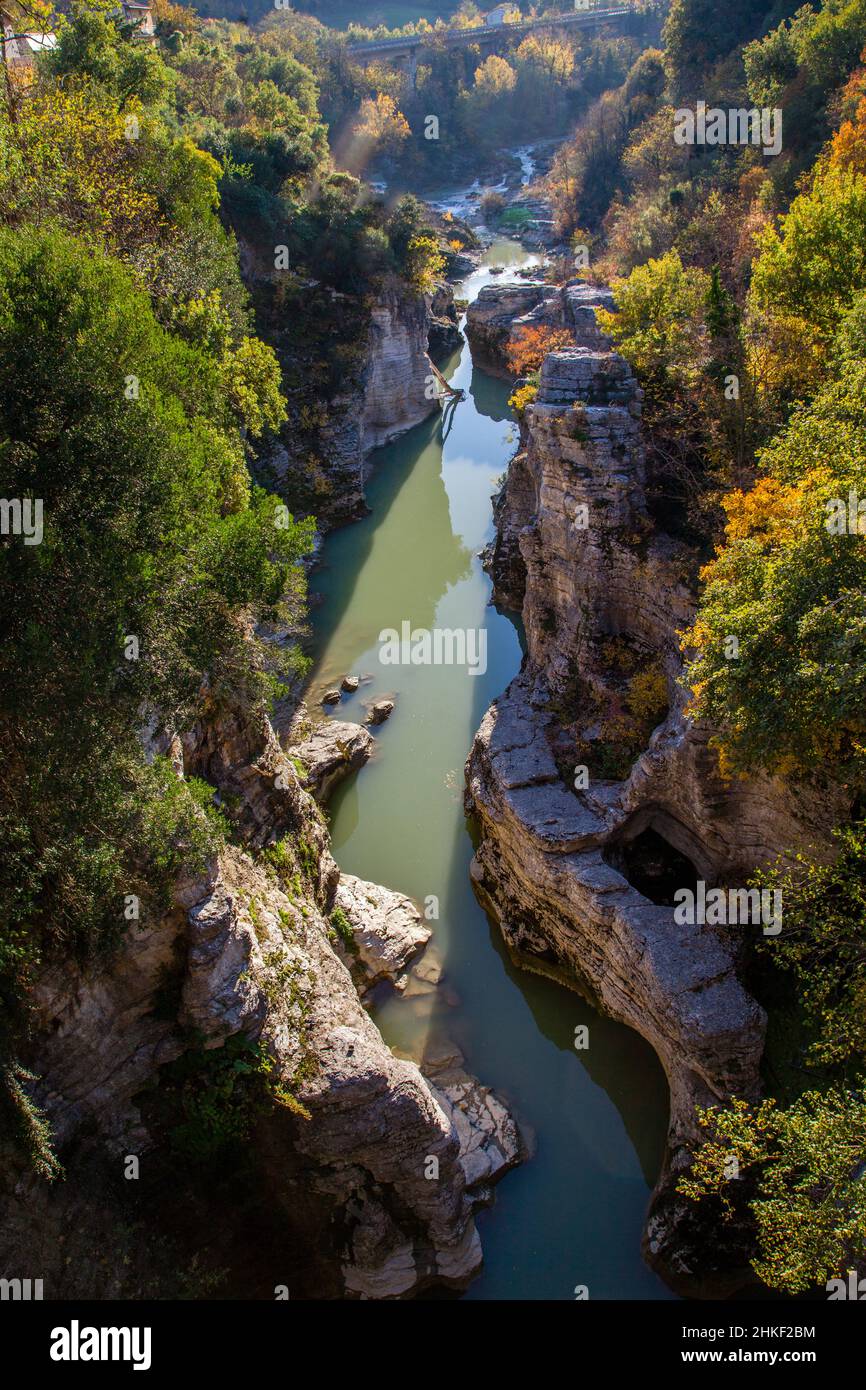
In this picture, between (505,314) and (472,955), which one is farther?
(505,314)

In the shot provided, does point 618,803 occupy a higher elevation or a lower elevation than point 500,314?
lower

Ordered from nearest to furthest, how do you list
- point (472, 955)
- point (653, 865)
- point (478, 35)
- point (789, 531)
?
point (789, 531) → point (653, 865) → point (472, 955) → point (478, 35)

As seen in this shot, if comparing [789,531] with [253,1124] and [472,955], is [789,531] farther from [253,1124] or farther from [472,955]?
[253,1124]

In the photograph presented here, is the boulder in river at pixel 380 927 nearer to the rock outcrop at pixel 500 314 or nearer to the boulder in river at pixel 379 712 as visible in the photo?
the boulder in river at pixel 379 712

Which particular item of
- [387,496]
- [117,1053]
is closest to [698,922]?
[117,1053]

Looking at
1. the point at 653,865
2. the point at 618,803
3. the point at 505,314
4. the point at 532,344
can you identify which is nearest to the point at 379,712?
the point at 618,803

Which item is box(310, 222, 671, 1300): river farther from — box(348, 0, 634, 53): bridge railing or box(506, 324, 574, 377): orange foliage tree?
box(348, 0, 634, 53): bridge railing

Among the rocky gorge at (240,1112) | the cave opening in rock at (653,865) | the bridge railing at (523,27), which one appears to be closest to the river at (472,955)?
the rocky gorge at (240,1112)

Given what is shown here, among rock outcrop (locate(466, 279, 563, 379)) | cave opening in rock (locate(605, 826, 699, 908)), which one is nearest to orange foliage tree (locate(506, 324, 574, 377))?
rock outcrop (locate(466, 279, 563, 379))
